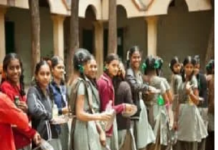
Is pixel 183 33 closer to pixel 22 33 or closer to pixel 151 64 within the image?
pixel 22 33

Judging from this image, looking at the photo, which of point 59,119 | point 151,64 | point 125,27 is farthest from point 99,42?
point 59,119

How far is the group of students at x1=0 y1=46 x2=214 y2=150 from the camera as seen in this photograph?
361 cm

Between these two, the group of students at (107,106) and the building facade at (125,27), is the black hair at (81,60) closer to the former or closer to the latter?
the group of students at (107,106)

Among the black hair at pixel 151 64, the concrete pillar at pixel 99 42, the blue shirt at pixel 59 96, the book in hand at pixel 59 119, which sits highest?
the concrete pillar at pixel 99 42

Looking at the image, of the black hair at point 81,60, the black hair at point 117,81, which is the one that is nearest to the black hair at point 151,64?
the black hair at point 117,81

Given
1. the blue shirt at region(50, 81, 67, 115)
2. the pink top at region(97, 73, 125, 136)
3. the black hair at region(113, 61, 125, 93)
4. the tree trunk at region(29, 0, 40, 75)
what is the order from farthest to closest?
the tree trunk at region(29, 0, 40, 75) < the black hair at region(113, 61, 125, 93) < the blue shirt at region(50, 81, 67, 115) < the pink top at region(97, 73, 125, 136)

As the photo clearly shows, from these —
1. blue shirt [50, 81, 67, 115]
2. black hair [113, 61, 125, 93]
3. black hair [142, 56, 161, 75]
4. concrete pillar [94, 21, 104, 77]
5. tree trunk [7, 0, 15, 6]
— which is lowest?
blue shirt [50, 81, 67, 115]

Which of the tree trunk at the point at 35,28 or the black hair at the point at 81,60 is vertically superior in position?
the tree trunk at the point at 35,28

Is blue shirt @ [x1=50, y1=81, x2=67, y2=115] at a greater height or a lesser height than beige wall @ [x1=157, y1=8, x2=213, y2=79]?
lesser

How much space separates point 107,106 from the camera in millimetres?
4152

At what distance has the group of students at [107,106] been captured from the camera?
361cm

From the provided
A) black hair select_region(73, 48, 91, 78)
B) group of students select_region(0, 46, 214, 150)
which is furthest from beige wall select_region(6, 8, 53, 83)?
black hair select_region(73, 48, 91, 78)

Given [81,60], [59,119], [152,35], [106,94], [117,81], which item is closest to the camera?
[59,119]

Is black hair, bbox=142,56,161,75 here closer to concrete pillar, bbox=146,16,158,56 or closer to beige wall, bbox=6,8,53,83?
concrete pillar, bbox=146,16,158,56
